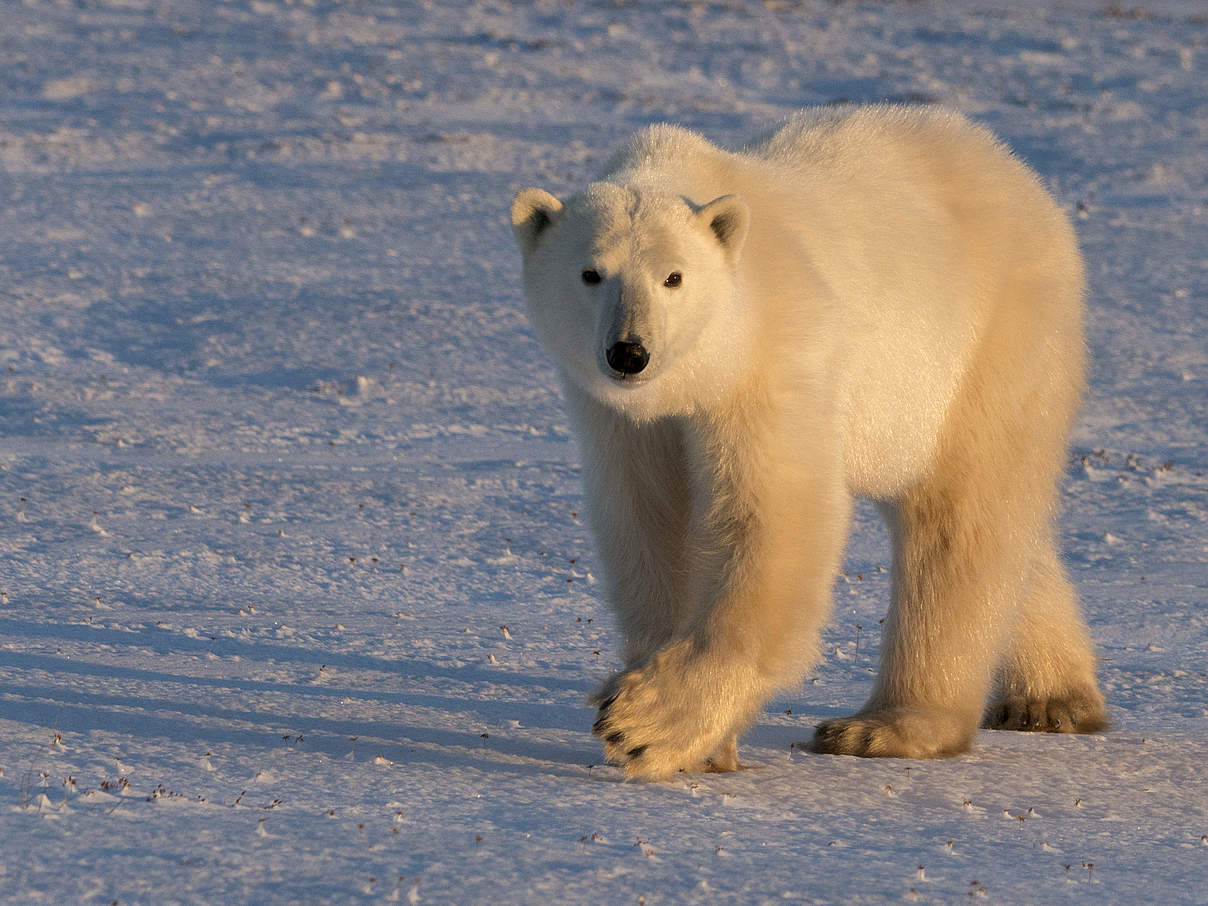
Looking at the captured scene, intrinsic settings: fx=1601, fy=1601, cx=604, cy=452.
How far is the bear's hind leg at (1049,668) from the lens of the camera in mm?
5207

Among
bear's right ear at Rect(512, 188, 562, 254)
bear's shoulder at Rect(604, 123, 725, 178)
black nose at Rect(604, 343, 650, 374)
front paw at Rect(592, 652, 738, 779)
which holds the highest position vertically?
bear's shoulder at Rect(604, 123, 725, 178)

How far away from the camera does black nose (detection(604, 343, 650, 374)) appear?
360cm

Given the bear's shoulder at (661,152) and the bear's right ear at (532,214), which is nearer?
the bear's right ear at (532,214)

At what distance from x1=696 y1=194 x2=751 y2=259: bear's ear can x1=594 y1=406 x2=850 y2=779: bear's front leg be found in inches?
15.9

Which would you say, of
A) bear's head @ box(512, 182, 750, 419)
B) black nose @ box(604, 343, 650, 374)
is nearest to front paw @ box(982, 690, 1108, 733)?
bear's head @ box(512, 182, 750, 419)

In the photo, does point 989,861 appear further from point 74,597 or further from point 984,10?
point 984,10

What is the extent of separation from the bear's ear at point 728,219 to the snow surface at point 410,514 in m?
1.34

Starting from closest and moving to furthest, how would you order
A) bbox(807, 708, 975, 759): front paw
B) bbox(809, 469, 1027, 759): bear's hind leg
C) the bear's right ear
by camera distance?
the bear's right ear, bbox(807, 708, 975, 759): front paw, bbox(809, 469, 1027, 759): bear's hind leg

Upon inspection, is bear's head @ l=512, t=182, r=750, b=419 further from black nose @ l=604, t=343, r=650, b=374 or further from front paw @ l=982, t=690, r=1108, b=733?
front paw @ l=982, t=690, r=1108, b=733

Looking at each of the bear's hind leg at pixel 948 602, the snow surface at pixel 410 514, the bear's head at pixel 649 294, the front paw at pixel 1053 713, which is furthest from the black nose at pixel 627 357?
the front paw at pixel 1053 713

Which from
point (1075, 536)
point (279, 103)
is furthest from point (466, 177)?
point (1075, 536)

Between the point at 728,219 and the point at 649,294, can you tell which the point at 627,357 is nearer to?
the point at 649,294

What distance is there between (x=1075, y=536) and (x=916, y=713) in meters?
3.08

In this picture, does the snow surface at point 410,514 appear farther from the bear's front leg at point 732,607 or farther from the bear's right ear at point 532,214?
the bear's right ear at point 532,214
